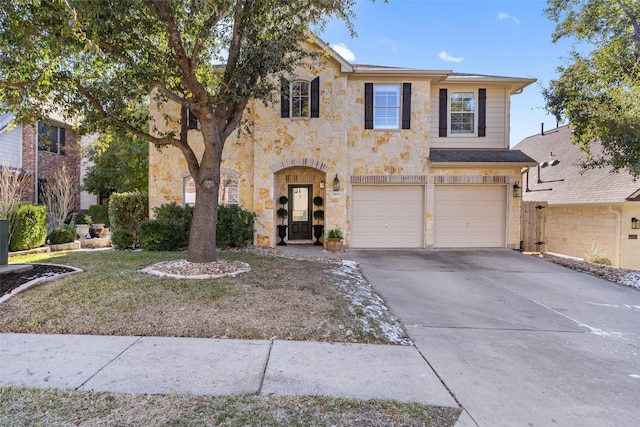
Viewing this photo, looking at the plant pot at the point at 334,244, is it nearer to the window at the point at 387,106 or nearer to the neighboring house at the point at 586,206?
the window at the point at 387,106

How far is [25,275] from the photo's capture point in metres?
6.54

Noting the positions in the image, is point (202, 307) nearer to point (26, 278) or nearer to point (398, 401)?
point (398, 401)

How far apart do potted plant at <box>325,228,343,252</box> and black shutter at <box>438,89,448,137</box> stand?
5.27 meters

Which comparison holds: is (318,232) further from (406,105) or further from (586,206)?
(586,206)

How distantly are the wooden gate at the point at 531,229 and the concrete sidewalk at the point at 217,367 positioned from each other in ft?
33.2

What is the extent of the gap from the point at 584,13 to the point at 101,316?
42.5 ft

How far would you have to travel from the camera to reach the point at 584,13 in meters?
9.30

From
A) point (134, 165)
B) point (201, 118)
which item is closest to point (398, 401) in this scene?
point (201, 118)

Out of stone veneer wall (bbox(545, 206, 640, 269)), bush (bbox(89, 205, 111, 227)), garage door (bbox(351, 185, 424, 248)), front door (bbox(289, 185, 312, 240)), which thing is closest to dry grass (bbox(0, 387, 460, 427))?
garage door (bbox(351, 185, 424, 248))

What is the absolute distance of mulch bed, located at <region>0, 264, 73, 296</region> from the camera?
233 inches

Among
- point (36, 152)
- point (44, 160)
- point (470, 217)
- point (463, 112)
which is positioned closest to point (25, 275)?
point (470, 217)

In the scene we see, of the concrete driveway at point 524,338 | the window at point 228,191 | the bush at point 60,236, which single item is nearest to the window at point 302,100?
the window at point 228,191

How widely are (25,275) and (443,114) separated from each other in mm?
12390

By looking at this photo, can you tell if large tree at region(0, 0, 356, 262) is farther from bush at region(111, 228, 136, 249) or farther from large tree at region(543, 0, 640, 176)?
large tree at region(543, 0, 640, 176)
